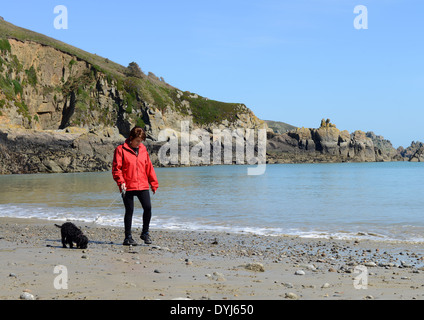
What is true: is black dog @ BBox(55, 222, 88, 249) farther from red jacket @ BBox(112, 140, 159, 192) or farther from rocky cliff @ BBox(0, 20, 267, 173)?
rocky cliff @ BBox(0, 20, 267, 173)

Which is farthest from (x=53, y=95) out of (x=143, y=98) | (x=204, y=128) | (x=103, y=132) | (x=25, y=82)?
(x=204, y=128)

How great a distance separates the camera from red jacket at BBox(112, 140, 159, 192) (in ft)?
28.7

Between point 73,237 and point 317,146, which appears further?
point 317,146

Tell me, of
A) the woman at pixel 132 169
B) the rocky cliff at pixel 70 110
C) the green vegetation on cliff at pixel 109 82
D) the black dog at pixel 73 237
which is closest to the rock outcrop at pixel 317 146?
the rocky cliff at pixel 70 110

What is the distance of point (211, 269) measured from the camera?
6891 millimetres

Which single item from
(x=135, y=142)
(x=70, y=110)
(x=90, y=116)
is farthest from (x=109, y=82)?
(x=135, y=142)

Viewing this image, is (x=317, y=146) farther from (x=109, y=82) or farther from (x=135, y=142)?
(x=135, y=142)

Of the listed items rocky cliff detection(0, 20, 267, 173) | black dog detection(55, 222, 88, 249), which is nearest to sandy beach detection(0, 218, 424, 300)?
black dog detection(55, 222, 88, 249)

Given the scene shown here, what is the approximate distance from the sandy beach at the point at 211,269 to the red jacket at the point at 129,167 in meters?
1.39

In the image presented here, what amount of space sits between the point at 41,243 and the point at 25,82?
10129cm

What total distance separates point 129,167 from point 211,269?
3063 millimetres

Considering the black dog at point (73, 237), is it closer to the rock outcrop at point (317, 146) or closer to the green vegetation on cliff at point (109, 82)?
the green vegetation on cliff at point (109, 82)

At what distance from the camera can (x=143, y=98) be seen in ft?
416
